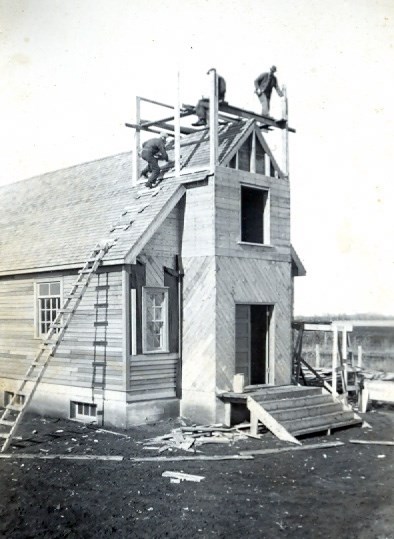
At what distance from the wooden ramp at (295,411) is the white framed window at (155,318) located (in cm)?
277

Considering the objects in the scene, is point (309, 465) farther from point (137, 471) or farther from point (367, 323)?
point (367, 323)

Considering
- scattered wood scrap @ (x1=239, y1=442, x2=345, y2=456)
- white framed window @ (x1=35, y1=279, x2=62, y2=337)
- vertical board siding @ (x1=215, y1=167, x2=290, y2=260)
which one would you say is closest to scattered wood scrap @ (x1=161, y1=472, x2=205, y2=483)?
scattered wood scrap @ (x1=239, y1=442, x2=345, y2=456)

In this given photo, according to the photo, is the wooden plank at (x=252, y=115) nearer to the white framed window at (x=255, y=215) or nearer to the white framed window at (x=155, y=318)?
the white framed window at (x=255, y=215)

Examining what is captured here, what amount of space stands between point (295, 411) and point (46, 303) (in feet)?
27.0

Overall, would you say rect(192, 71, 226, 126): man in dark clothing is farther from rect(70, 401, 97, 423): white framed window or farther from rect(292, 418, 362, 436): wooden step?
rect(292, 418, 362, 436): wooden step

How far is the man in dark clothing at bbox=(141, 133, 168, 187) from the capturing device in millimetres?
18031

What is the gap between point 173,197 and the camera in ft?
55.2

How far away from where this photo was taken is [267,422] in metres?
14.8

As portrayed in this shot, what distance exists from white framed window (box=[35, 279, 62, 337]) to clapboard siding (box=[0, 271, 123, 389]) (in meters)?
0.19

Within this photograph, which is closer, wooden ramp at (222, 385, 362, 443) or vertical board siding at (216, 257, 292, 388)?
wooden ramp at (222, 385, 362, 443)

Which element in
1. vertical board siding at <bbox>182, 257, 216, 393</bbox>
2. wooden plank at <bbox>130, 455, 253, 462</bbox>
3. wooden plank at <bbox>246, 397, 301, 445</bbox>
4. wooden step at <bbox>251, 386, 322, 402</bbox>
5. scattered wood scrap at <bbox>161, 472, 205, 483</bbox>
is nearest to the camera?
scattered wood scrap at <bbox>161, 472, 205, 483</bbox>

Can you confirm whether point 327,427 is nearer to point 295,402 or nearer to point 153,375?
point 295,402

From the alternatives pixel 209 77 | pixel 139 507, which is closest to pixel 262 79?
pixel 209 77

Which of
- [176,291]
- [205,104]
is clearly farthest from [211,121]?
[176,291]
